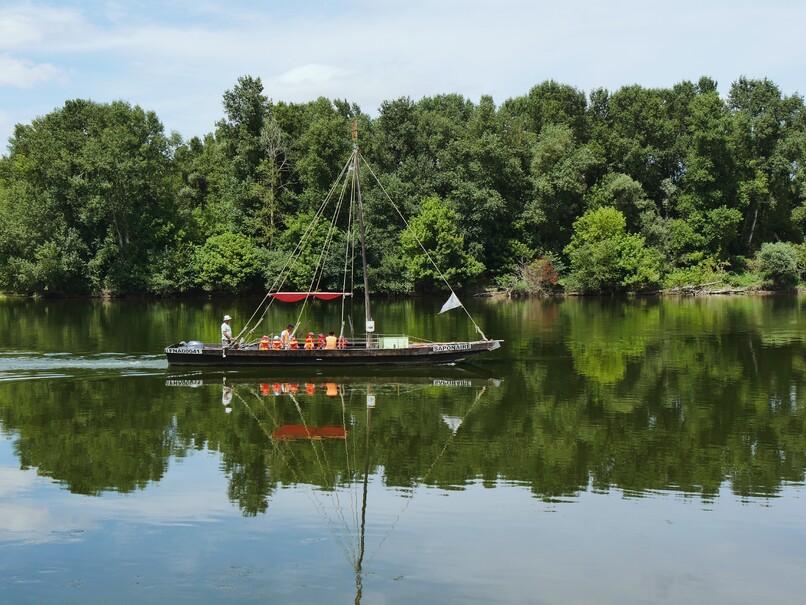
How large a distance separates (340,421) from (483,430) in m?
5.38

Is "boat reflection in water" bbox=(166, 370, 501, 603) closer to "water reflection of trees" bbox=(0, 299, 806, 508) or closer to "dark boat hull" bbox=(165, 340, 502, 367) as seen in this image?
"water reflection of trees" bbox=(0, 299, 806, 508)

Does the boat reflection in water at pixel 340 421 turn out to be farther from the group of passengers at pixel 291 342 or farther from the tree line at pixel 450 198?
the tree line at pixel 450 198

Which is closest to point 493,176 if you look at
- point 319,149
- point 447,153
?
point 447,153

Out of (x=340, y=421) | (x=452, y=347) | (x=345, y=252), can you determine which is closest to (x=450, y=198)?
(x=345, y=252)

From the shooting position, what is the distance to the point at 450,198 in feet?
337

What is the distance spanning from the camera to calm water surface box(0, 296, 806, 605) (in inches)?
599

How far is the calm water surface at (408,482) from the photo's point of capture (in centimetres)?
1522

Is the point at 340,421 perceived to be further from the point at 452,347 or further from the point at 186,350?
the point at 186,350

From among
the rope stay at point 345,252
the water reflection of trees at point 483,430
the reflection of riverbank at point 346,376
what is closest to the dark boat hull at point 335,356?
the reflection of riverbank at point 346,376

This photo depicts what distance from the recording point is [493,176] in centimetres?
9981

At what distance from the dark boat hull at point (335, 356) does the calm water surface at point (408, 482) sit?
755 mm

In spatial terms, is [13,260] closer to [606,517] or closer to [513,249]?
[513,249]

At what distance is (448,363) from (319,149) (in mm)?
60218

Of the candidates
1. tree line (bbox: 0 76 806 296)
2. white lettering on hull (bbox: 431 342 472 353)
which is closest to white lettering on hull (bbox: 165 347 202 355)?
white lettering on hull (bbox: 431 342 472 353)
